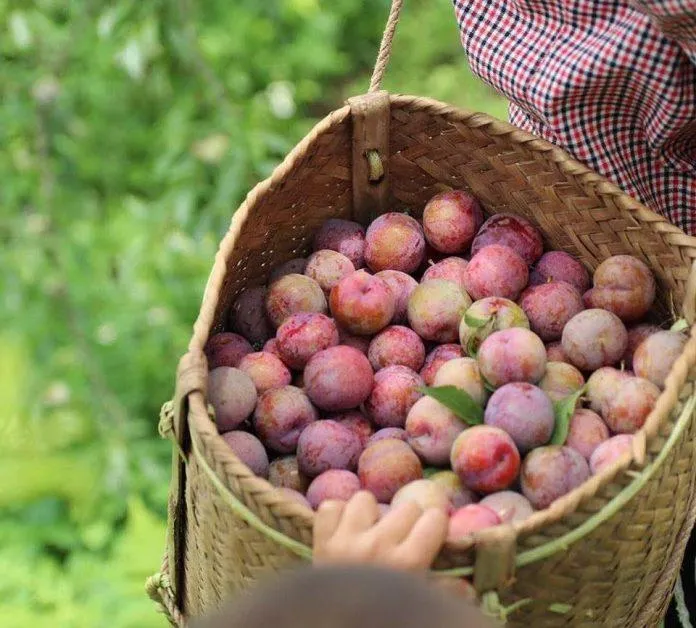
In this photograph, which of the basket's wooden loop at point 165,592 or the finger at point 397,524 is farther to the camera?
the basket's wooden loop at point 165,592

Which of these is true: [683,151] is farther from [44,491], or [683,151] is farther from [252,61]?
[252,61]

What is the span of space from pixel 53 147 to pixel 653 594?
179cm

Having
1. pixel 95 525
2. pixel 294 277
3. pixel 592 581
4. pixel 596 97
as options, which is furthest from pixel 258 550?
pixel 95 525

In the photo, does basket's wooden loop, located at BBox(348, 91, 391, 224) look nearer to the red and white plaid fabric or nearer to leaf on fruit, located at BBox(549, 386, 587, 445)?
the red and white plaid fabric

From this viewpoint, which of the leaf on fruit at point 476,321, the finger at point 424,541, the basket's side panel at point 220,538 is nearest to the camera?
the finger at point 424,541

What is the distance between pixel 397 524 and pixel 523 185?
60cm

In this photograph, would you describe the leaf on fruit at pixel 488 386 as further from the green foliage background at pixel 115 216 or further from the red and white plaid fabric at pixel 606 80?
the green foliage background at pixel 115 216

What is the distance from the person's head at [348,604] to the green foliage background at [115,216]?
1261 millimetres

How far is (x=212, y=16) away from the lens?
253 centimetres

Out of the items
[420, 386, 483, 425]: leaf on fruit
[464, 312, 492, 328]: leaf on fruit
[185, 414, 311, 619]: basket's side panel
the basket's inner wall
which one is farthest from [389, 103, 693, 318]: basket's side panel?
[185, 414, 311, 619]: basket's side panel

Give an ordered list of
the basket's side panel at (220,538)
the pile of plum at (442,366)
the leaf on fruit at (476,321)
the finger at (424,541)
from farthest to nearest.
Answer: the leaf on fruit at (476,321), the pile of plum at (442,366), the basket's side panel at (220,538), the finger at (424,541)

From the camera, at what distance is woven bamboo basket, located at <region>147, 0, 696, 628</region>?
2.85 ft

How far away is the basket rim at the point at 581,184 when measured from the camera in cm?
84

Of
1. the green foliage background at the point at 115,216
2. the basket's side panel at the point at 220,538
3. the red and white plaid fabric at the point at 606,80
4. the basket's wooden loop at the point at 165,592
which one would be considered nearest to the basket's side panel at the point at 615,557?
the basket's side panel at the point at 220,538
